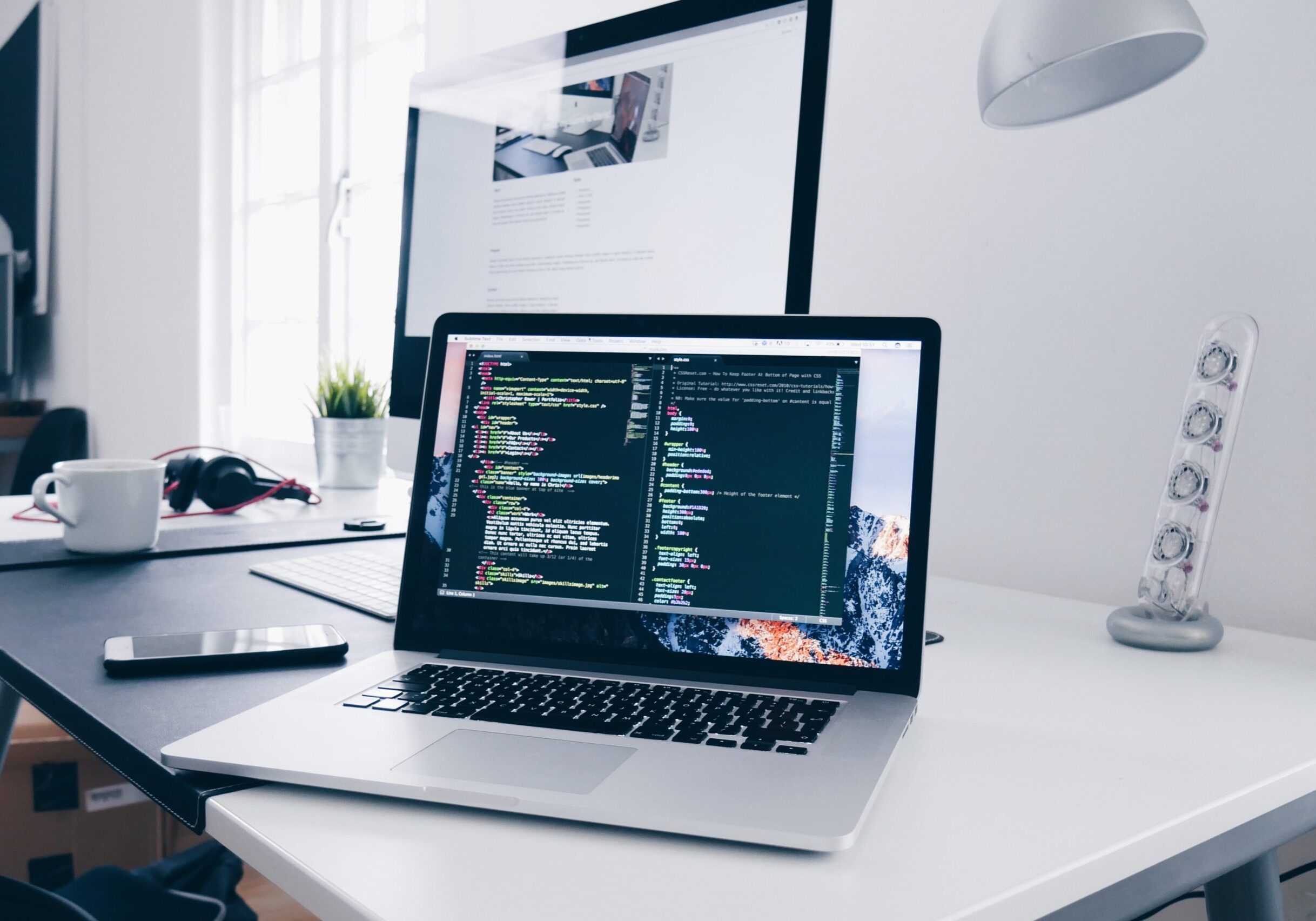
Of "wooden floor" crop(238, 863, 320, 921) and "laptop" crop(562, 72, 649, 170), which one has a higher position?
"laptop" crop(562, 72, 649, 170)

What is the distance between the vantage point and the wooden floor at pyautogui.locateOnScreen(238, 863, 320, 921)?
4.87 feet

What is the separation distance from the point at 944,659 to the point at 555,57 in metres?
0.66

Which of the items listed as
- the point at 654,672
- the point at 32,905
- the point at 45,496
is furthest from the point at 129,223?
the point at 654,672

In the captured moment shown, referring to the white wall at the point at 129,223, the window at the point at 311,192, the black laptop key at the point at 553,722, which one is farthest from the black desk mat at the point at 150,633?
the white wall at the point at 129,223

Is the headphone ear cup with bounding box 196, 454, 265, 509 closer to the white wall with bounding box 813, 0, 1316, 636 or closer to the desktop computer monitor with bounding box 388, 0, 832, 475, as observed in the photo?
the desktop computer monitor with bounding box 388, 0, 832, 475

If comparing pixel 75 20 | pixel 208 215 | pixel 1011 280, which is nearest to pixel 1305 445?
pixel 1011 280

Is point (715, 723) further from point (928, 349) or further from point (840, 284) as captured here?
point (840, 284)

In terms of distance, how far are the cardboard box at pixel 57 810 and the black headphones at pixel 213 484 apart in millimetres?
355

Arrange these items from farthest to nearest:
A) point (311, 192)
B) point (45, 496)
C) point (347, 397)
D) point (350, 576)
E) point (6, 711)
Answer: point (311, 192) < point (347, 397) < point (6, 711) < point (45, 496) < point (350, 576)

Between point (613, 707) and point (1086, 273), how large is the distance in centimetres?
65

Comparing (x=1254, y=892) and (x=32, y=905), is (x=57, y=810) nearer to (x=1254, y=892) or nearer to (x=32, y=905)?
(x=32, y=905)

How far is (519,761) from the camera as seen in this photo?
17.1 inches

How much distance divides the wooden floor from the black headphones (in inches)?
21.7

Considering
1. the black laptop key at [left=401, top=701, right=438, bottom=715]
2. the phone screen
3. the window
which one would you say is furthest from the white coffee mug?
the window
